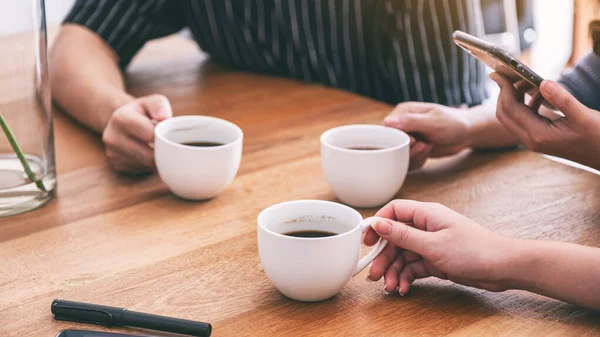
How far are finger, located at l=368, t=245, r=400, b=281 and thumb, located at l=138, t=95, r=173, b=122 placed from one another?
1.65ft

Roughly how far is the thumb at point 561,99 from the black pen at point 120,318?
0.57 meters

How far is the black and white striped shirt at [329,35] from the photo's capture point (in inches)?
73.5

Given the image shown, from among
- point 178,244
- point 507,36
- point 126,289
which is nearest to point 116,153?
point 178,244

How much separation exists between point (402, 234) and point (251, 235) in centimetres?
26

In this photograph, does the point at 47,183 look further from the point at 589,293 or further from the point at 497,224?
the point at 589,293

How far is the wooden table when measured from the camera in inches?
36.3

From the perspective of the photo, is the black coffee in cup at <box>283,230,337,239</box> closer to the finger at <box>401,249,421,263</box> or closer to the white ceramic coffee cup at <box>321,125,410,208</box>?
the finger at <box>401,249,421,263</box>

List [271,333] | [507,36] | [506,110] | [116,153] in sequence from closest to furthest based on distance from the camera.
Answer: [271,333] < [506,110] < [116,153] < [507,36]

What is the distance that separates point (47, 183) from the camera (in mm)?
1244

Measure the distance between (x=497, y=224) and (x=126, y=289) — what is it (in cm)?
55

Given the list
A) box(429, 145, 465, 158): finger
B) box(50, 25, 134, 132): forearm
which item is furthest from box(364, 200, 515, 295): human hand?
box(50, 25, 134, 132): forearm

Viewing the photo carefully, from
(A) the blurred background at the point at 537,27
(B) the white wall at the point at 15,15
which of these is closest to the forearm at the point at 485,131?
(B) the white wall at the point at 15,15

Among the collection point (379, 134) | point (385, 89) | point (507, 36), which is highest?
point (379, 134)

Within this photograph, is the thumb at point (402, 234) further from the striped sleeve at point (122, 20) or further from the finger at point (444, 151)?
the striped sleeve at point (122, 20)
